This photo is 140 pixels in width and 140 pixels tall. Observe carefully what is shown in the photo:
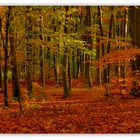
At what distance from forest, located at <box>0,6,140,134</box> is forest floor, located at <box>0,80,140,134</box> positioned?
0.02 meters

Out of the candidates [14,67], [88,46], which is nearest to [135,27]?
[88,46]

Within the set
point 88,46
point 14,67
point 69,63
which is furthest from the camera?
point 14,67

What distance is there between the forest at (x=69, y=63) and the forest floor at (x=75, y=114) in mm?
20

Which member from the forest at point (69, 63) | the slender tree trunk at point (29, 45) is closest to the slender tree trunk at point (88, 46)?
the forest at point (69, 63)

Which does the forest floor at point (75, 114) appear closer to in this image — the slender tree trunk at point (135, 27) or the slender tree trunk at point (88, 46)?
the slender tree trunk at point (88, 46)

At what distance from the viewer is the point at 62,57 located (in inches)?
459

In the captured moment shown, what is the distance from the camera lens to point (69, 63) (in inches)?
461

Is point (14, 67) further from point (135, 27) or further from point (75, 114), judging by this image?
point (135, 27)

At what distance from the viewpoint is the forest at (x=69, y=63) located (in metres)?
11.4

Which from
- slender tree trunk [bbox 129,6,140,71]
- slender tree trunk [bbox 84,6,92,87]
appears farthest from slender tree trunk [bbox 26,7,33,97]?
slender tree trunk [bbox 129,6,140,71]

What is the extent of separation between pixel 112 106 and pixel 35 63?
1.84 metres

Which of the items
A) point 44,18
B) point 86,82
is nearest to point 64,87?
point 86,82

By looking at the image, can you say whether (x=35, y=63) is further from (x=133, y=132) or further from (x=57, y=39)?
(x=133, y=132)

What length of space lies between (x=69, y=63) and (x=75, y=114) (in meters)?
1.11
